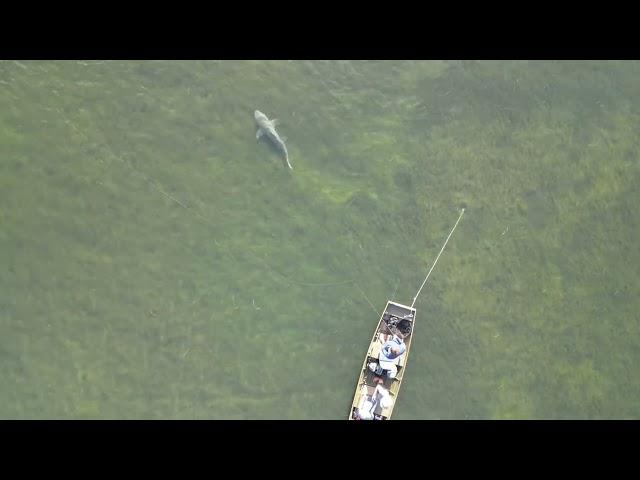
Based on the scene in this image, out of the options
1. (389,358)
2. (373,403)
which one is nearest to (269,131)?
(389,358)

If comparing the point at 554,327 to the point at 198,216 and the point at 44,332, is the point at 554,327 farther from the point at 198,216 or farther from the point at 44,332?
the point at 44,332

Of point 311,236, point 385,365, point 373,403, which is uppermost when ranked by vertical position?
point 311,236

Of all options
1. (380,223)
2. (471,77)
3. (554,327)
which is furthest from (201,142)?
(554,327)

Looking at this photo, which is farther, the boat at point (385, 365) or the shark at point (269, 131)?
the shark at point (269, 131)

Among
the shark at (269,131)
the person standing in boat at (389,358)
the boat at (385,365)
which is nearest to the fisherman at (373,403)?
the boat at (385,365)

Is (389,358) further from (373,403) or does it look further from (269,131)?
(269,131)

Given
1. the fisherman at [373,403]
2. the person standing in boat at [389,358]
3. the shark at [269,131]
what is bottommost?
the fisherman at [373,403]

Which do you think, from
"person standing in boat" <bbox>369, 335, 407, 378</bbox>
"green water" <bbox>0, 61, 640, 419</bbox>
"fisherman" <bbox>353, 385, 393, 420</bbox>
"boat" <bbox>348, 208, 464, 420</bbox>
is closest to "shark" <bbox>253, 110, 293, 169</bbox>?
"green water" <bbox>0, 61, 640, 419</bbox>

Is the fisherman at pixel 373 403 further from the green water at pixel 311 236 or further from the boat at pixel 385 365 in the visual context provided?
the green water at pixel 311 236
